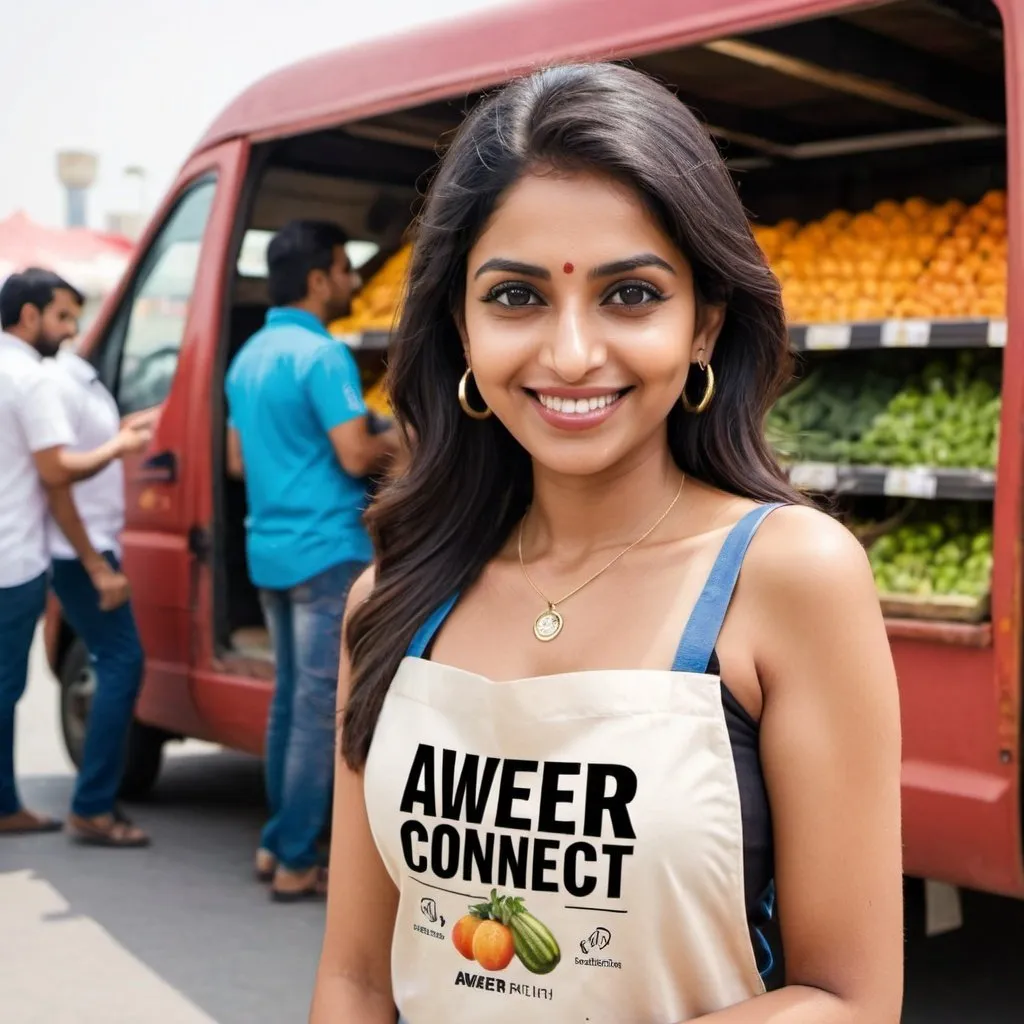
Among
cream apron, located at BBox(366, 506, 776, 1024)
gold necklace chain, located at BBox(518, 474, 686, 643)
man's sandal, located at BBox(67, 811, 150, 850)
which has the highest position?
gold necklace chain, located at BBox(518, 474, 686, 643)

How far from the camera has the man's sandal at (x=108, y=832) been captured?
5.55 meters

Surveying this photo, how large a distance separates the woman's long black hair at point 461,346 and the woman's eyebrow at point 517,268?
67 millimetres

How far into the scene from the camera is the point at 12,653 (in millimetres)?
5598

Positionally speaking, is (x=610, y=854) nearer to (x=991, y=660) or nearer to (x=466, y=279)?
(x=466, y=279)

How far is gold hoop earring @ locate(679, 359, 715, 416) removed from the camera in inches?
64.3

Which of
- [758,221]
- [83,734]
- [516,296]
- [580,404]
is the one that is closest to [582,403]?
[580,404]

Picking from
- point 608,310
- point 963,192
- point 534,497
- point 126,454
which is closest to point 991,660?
point 534,497

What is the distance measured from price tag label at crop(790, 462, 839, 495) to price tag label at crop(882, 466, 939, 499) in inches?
6.5

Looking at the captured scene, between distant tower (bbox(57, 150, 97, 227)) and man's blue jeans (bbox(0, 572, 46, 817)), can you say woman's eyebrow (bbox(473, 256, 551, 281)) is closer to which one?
man's blue jeans (bbox(0, 572, 46, 817))

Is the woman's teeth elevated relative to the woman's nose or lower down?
lower down

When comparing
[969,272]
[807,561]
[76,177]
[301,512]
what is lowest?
[301,512]

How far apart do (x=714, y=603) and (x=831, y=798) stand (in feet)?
0.70

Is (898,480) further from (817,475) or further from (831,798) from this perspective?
(831,798)

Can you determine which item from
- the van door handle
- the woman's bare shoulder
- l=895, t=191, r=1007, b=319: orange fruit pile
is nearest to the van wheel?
the van door handle
